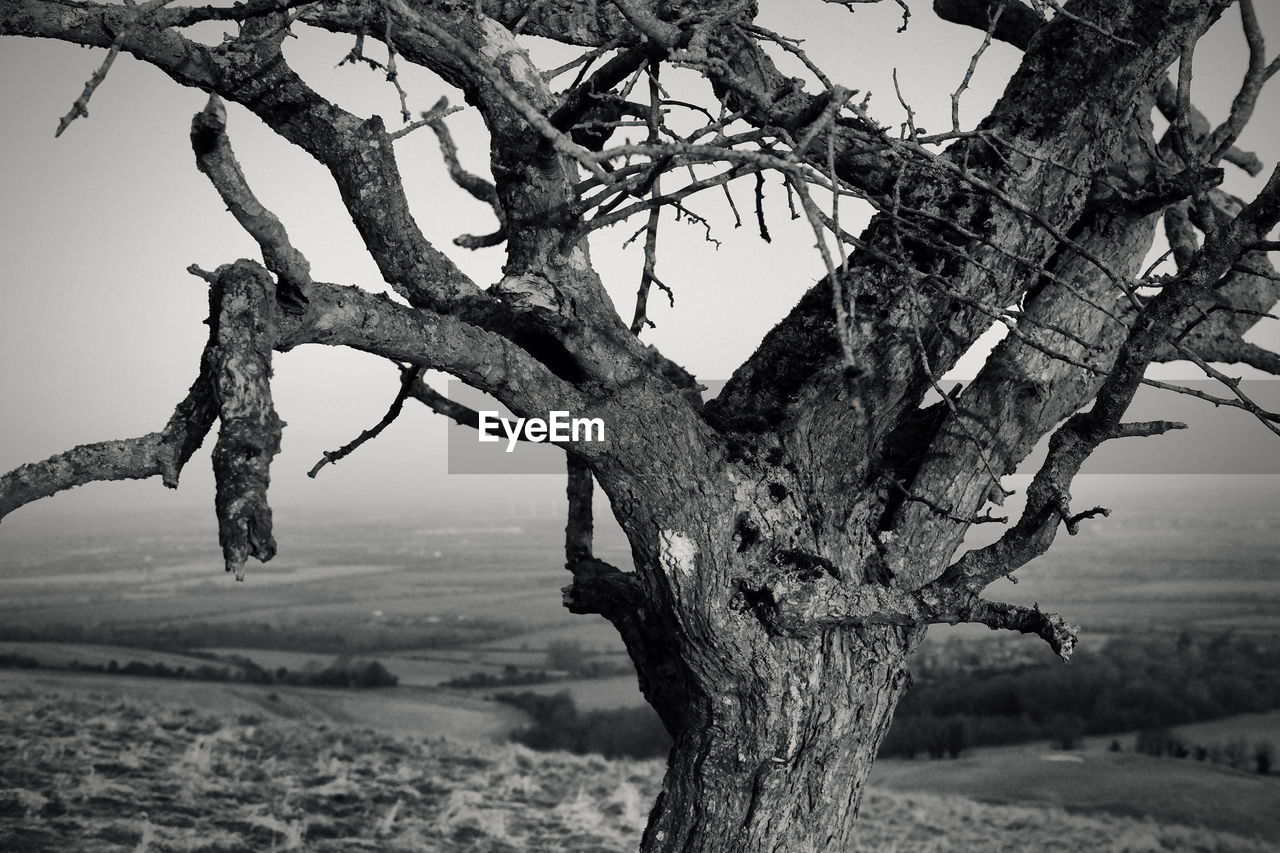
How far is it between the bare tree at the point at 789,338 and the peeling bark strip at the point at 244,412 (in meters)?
0.17

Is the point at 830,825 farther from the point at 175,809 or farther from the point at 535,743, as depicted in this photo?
the point at 535,743

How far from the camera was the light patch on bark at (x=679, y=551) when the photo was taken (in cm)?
257

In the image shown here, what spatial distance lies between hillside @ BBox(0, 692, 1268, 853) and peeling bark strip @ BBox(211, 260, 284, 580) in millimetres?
4414

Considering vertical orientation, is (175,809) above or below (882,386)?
below

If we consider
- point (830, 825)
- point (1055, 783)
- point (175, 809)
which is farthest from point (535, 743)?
point (830, 825)

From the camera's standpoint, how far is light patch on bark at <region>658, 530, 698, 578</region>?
2.57 metres

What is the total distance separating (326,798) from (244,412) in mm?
5002

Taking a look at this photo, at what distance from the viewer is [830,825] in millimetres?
2744

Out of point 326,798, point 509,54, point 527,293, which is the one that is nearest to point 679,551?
point 527,293

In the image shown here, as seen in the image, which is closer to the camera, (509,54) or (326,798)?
(509,54)

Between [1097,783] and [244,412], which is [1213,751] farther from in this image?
[244,412]

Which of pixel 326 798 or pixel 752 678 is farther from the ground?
pixel 752 678

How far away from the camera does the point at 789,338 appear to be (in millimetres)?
2854

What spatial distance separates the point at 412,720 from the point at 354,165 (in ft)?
19.2
